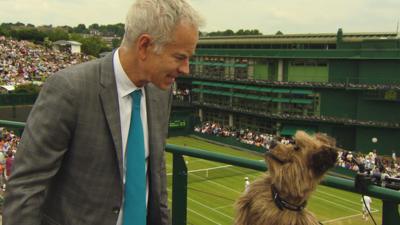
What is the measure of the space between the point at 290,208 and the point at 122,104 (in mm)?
1008

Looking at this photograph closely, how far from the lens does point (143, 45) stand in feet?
7.26

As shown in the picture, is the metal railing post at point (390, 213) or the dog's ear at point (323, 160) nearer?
the dog's ear at point (323, 160)

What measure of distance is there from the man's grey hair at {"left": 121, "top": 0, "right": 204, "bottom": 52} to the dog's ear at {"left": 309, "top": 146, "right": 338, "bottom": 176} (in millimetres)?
917

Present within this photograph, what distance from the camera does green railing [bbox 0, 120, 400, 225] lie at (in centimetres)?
264

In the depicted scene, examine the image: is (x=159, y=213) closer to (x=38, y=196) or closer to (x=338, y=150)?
(x=38, y=196)

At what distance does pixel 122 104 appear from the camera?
7.69 feet

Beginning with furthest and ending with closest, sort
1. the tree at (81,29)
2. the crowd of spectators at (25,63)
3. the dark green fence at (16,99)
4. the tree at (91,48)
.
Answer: the tree at (81,29) → the tree at (91,48) → the crowd of spectators at (25,63) → the dark green fence at (16,99)

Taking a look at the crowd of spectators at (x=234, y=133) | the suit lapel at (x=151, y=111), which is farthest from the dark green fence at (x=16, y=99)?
the suit lapel at (x=151, y=111)

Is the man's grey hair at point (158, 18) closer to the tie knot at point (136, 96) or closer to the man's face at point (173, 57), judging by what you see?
the man's face at point (173, 57)

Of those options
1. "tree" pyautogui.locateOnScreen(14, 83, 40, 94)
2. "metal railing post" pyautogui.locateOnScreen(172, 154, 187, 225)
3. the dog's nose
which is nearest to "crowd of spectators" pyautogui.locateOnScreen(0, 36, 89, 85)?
"tree" pyautogui.locateOnScreen(14, 83, 40, 94)

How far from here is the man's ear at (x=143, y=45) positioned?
2180 millimetres

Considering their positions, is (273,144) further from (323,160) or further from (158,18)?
(158,18)

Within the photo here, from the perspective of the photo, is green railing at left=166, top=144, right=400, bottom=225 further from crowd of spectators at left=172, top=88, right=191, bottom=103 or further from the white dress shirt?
crowd of spectators at left=172, top=88, right=191, bottom=103

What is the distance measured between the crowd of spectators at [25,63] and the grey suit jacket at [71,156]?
40.7 meters
